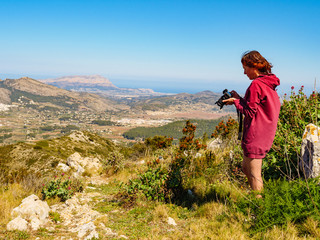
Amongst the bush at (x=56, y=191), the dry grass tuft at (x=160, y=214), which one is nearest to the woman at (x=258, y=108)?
the dry grass tuft at (x=160, y=214)

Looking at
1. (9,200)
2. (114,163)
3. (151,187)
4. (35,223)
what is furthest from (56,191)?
(114,163)

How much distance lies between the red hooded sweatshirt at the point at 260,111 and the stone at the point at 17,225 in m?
3.87

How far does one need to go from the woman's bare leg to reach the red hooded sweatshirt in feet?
0.42

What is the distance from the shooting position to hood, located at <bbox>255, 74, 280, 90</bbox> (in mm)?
2852

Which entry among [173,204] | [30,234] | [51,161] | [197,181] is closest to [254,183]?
[173,204]

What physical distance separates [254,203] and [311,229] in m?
0.68

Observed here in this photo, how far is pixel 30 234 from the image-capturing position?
3.34 metres

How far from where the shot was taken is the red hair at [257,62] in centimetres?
291

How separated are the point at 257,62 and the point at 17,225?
4616 mm

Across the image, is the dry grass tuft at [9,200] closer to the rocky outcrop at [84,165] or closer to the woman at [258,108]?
the rocky outcrop at [84,165]

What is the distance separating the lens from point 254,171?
3.03m

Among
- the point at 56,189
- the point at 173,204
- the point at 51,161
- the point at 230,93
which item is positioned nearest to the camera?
the point at 230,93

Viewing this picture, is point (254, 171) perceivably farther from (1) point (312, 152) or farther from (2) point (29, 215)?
(2) point (29, 215)

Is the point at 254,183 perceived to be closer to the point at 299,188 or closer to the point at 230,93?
the point at 299,188
